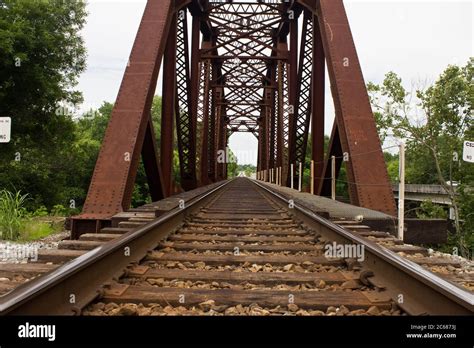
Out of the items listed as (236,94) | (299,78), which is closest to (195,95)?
(299,78)

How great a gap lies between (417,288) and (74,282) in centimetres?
179

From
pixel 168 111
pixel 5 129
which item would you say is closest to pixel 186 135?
pixel 168 111

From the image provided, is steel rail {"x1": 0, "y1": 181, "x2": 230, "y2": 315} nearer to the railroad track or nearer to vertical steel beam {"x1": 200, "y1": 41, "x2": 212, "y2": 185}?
the railroad track

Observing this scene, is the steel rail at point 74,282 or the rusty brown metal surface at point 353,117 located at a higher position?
the rusty brown metal surface at point 353,117

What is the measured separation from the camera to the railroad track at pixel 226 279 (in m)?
2.18

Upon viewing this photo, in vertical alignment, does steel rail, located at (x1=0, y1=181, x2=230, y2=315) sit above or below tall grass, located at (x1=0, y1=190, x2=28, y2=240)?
above

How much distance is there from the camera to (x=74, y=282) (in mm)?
2346

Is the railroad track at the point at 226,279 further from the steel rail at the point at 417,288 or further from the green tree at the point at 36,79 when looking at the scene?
the green tree at the point at 36,79

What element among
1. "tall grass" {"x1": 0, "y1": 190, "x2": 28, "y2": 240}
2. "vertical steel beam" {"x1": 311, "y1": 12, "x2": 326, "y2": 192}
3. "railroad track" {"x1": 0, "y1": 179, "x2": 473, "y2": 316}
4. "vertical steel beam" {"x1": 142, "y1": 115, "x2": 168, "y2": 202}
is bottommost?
"tall grass" {"x1": 0, "y1": 190, "x2": 28, "y2": 240}

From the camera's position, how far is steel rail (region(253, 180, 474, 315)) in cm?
196

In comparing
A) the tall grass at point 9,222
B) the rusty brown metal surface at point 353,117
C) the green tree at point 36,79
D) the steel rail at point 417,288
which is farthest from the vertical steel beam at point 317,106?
the green tree at point 36,79

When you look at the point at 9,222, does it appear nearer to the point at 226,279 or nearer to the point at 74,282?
the point at 226,279

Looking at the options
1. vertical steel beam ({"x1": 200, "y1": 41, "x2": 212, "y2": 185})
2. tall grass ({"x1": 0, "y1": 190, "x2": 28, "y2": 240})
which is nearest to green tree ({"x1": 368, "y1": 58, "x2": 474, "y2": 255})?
vertical steel beam ({"x1": 200, "y1": 41, "x2": 212, "y2": 185})

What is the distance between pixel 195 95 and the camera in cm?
1720
